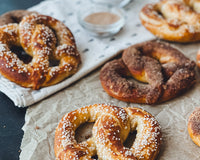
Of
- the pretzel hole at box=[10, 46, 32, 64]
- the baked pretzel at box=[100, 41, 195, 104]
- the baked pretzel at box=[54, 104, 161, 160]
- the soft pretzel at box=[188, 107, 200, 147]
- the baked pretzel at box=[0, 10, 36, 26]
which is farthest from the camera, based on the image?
the baked pretzel at box=[0, 10, 36, 26]

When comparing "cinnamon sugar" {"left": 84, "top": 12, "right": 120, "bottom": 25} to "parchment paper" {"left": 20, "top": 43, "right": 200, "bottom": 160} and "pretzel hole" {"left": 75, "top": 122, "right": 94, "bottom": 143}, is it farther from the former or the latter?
"pretzel hole" {"left": 75, "top": 122, "right": 94, "bottom": 143}

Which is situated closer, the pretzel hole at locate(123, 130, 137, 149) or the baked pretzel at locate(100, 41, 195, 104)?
the pretzel hole at locate(123, 130, 137, 149)

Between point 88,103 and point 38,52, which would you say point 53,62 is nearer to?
point 38,52

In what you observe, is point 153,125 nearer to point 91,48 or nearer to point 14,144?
point 14,144

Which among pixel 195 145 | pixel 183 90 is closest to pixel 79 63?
pixel 183 90

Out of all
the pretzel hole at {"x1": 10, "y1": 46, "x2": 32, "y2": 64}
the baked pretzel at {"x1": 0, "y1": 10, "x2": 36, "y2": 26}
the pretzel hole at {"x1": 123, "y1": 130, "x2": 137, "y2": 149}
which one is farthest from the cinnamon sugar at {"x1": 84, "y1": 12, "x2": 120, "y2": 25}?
the pretzel hole at {"x1": 123, "y1": 130, "x2": 137, "y2": 149}

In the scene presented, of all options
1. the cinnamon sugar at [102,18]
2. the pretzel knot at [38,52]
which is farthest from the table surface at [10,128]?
the cinnamon sugar at [102,18]
